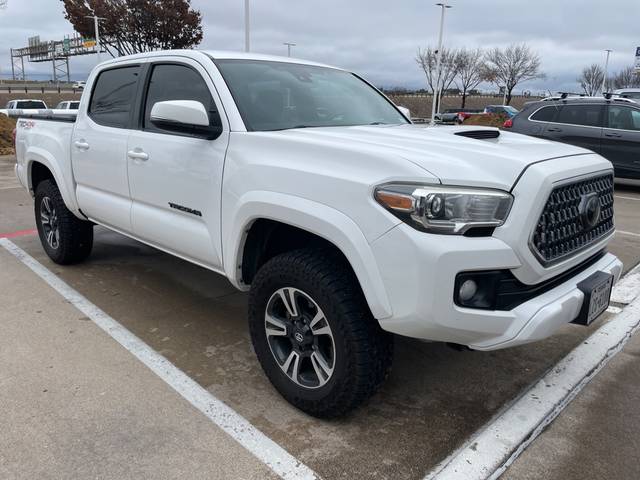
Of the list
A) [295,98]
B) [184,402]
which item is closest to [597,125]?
[295,98]

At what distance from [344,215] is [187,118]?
3.81ft

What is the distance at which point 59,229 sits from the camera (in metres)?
4.90

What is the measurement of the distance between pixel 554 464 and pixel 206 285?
310 centimetres

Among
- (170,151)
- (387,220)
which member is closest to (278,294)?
(387,220)

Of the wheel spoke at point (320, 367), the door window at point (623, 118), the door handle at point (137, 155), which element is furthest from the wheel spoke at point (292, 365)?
the door window at point (623, 118)

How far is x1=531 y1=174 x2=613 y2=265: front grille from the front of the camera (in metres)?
2.34

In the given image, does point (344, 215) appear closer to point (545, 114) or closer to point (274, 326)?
point (274, 326)

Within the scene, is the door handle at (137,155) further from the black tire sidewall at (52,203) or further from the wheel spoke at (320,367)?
the wheel spoke at (320,367)

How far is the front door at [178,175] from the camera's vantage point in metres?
3.09

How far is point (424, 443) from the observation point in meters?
2.58

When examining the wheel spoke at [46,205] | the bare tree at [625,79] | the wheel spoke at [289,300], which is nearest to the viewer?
the wheel spoke at [289,300]

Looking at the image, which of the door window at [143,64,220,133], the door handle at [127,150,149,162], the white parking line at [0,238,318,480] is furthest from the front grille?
the door handle at [127,150,149,162]

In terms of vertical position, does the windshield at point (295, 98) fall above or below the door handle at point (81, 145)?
above

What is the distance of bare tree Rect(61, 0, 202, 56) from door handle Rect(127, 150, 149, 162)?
28.9 m
